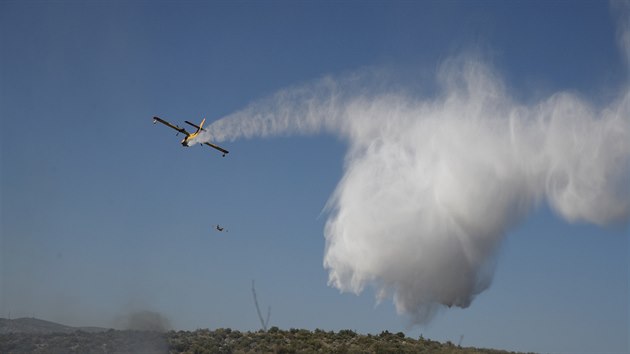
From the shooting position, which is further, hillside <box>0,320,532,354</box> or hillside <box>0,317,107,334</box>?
hillside <box>0,317,107,334</box>

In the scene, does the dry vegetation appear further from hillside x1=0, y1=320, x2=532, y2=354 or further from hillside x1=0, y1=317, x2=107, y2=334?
hillside x1=0, y1=317, x2=107, y2=334

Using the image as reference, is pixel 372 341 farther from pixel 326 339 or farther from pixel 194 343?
pixel 194 343

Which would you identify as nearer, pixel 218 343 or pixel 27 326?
pixel 218 343

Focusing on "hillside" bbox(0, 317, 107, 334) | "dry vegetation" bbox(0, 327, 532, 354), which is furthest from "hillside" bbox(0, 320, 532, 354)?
"hillside" bbox(0, 317, 107, 334)

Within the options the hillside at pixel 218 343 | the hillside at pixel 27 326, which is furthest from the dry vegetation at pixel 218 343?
the hillside at pixel 27 326

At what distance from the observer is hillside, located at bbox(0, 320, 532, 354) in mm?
68812

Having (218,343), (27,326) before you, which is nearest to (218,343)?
(218,343)

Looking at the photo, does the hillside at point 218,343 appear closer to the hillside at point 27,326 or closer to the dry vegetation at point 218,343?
the dry vegetation at point 218,343

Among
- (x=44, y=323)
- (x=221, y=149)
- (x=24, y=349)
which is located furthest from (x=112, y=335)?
(x=44, y=323)

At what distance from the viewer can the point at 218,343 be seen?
72.1m

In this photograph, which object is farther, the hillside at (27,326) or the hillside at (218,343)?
the hillside at (27,326)

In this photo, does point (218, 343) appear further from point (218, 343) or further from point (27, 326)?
point (27, 326)

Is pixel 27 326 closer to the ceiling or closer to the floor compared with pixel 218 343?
closer to the ceiling

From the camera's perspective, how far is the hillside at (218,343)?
6881cm
